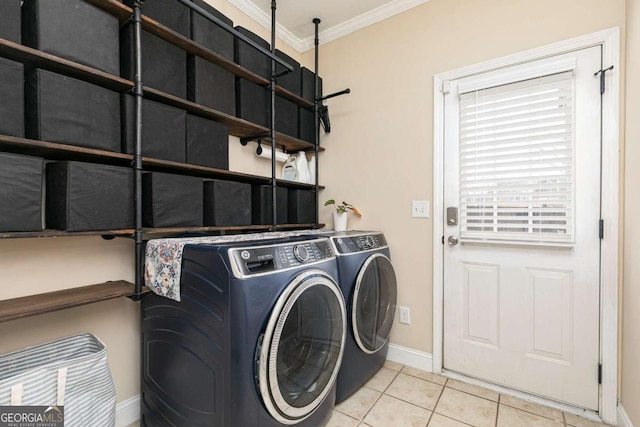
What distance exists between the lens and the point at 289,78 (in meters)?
2.28

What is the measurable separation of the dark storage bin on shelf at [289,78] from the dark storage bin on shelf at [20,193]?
1558 mm

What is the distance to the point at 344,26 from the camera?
2.48 meters

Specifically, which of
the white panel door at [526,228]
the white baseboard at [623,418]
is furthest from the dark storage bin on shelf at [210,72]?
the white baseboard at [623,418]

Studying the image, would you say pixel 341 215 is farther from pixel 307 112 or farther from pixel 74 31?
pixel 74 31

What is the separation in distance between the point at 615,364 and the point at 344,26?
283 centimetres

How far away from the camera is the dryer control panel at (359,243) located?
5.64 ft

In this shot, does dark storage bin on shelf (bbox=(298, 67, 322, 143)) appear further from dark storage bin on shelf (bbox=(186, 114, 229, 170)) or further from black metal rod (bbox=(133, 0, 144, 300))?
black metal rod (bbox=(133, 0, 144, 300))

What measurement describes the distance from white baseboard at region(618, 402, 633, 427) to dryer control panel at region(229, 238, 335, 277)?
1.61 m

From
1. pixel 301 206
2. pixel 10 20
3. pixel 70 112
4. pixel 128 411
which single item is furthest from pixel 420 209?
pixel 10 20

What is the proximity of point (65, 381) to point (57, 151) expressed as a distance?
858 mm

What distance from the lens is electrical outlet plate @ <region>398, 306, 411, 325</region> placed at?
2189 millimetres

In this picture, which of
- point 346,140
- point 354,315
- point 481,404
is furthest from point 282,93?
point 481,404

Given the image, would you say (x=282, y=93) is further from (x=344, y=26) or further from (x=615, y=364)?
(x=615, y=364)

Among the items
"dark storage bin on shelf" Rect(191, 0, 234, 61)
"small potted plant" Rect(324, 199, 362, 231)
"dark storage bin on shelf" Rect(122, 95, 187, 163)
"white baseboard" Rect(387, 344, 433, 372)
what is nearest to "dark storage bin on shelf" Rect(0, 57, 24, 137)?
"dark storage bin on shelf" Rect(122, 95, 187, 163)
